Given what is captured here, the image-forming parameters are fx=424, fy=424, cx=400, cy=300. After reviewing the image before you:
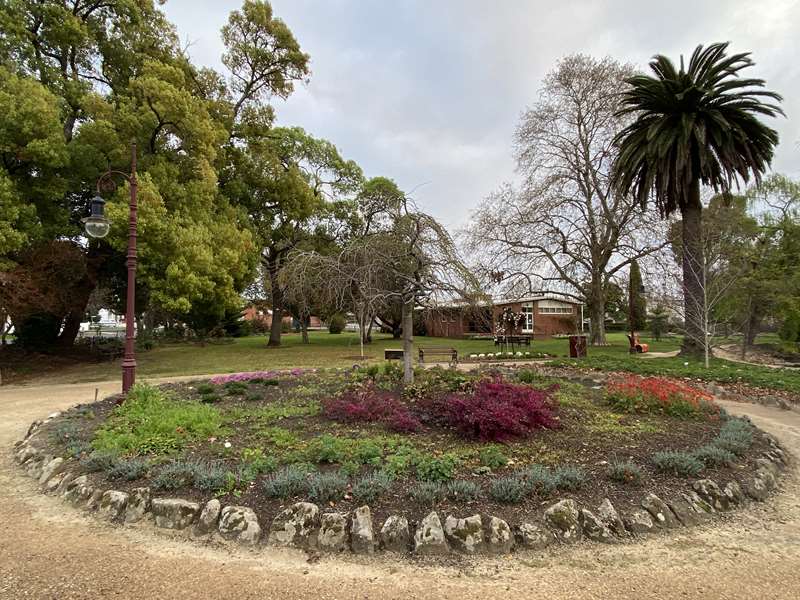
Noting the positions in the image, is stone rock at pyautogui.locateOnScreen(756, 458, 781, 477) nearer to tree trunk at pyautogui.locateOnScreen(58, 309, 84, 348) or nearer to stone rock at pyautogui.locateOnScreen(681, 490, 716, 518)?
stone rock at pyautogui.locateOnScreen(681, 490, 716, 518)

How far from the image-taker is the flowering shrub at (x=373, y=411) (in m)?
5.61

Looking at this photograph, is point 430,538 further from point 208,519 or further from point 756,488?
point 756,488

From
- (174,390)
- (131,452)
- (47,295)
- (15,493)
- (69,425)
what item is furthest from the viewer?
(47,295)

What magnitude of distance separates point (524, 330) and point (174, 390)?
30190 mm

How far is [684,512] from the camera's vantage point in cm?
359

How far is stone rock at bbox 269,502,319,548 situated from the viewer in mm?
3230

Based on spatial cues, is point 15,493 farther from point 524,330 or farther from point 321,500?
point 524,330

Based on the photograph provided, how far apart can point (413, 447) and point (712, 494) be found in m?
2.88

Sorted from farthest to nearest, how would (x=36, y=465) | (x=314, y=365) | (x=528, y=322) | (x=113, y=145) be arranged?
(x=528, y=322)
(x=314, y=365)
(x=113, y=145)
(x=36, y=465)

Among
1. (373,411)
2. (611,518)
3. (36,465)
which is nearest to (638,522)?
(611,518)

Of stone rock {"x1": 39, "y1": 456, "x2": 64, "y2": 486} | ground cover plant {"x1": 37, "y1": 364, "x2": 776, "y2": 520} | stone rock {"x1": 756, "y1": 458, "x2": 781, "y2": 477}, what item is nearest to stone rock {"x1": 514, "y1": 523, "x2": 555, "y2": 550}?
ground cover plant {"x1": 37, "y1": 364, "x2": 776, "y2": 520}

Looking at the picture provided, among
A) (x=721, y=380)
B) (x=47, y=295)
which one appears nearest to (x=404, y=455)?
(x=721, y=380)

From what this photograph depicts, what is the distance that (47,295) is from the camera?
13.6 metres

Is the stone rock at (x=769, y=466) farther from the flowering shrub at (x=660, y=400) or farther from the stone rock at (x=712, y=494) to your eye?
the flowering shrub at (x=660, y=400)
